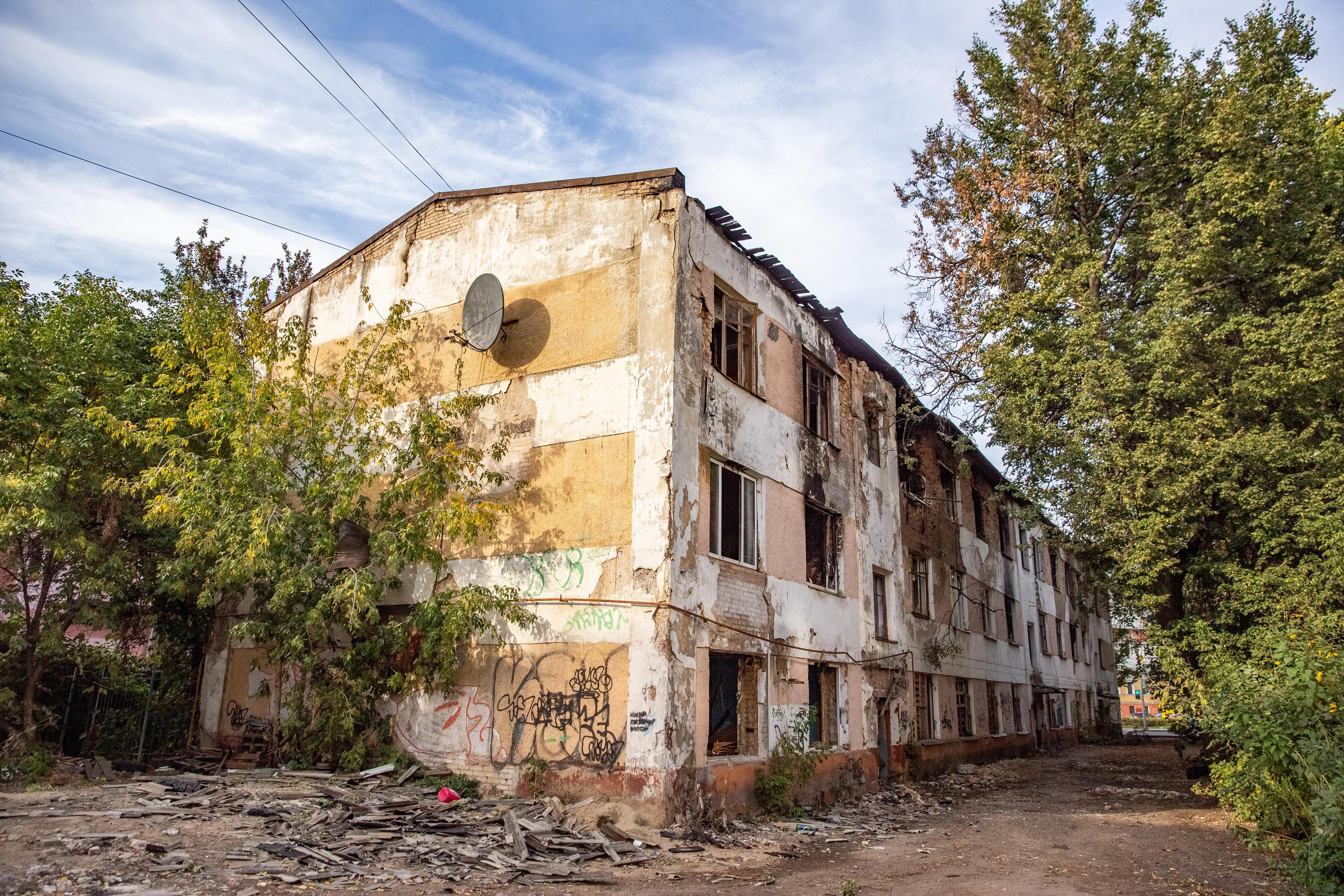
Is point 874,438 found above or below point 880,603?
above

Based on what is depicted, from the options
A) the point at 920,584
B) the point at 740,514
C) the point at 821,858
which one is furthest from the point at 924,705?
Answer: the point at 821,858

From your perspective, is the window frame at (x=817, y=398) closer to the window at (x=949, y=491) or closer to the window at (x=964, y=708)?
the window at (x=949, y=491)

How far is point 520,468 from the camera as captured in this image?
10.8m

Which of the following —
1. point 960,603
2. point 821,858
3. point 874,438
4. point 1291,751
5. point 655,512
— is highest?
point 874,438

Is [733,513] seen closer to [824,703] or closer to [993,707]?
[824,703]

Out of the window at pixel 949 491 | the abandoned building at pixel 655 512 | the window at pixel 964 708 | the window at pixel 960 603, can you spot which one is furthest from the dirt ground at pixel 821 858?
the window at pixel 949 491

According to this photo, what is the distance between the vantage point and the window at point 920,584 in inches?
658

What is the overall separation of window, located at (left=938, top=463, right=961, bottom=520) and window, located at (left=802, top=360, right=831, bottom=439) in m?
6.17

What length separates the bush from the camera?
269 inches

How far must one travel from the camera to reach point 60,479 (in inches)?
425

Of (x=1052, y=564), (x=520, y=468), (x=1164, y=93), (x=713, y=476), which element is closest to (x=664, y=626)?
(x=713, y=476)

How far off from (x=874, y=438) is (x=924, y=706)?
5.53m

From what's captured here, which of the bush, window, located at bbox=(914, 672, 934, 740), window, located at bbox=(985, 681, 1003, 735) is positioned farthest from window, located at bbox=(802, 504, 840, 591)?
window, located at bbox=(985, 681, 1003, 735)

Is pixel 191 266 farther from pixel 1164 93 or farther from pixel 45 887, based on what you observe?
pixel 1164 93
